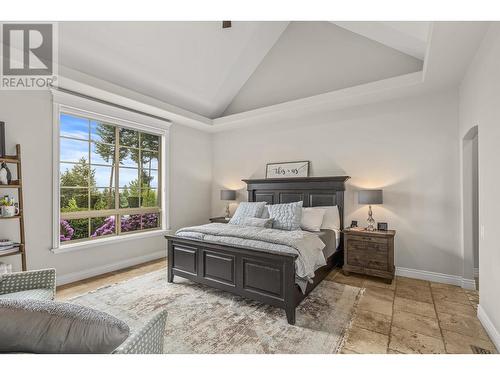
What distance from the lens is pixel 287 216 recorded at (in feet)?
11.7

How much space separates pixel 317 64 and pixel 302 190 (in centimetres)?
223

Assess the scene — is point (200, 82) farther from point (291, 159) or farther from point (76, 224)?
point (76, 224)

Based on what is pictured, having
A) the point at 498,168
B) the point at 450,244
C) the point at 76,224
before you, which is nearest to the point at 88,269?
the point at 76,224

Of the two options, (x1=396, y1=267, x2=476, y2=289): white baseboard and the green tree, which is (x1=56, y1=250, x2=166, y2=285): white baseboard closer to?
the green tree

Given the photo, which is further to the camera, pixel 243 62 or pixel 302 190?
pixel 243 62

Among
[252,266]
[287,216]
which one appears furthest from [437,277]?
[252,266]

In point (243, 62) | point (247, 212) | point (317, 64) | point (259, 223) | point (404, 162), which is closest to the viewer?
point (259, 223)

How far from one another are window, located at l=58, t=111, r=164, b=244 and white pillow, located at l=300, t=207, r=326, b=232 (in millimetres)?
2709

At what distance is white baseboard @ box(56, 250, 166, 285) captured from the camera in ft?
10.7

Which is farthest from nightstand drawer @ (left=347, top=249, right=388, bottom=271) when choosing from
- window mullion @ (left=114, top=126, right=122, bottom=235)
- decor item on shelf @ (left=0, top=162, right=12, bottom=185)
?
decor item on shelf @ (left=0, top=162, right=12, bottom=185)

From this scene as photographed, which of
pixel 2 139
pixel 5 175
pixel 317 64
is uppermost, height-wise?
pixel 317 64

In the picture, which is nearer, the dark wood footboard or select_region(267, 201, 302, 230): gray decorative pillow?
the dark wood footboard

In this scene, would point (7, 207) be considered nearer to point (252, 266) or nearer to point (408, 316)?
point (252, 266)

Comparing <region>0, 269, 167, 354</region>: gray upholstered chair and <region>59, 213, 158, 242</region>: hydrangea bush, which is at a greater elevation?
<region>59, 213, 158, 242</region>: hydrangea bush
